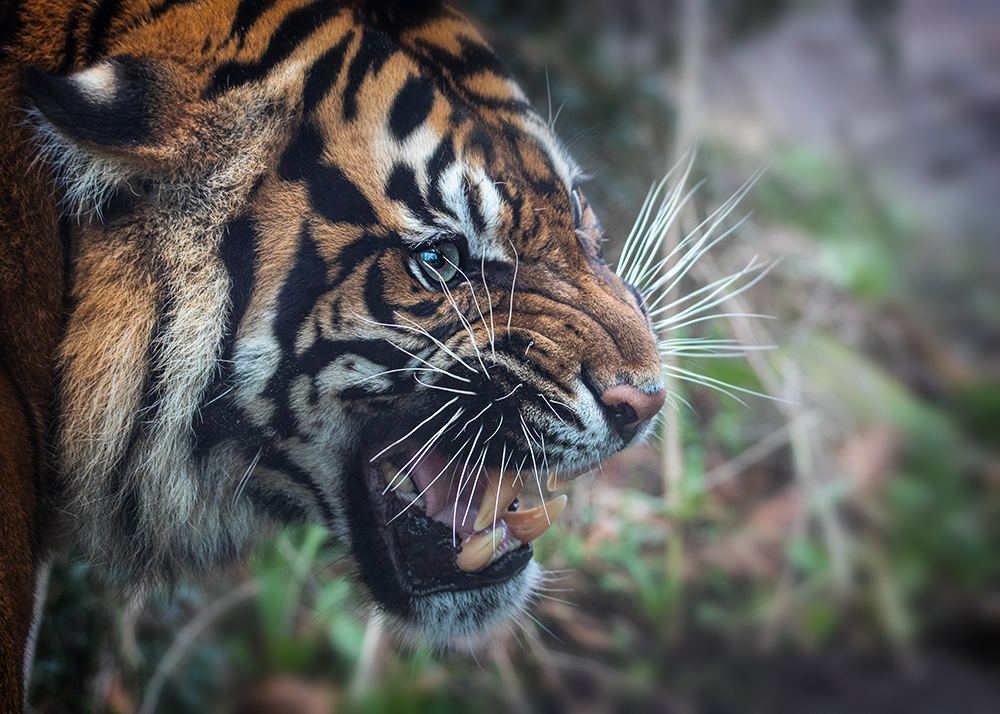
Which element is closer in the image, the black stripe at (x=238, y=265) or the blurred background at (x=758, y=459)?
the black stripe at (x=238, y=265)

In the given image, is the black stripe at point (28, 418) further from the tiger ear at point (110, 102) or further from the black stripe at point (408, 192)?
the black stripe at point (408, 192)

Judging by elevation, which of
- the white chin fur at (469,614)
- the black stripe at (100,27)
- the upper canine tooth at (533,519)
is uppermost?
the black stripe at (100,27)


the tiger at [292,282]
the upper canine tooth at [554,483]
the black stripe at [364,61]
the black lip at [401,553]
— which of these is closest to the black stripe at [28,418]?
the tiger at [292,282]

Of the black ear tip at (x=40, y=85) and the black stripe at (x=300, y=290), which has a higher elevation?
the black ear tip at (x=40, y=85)

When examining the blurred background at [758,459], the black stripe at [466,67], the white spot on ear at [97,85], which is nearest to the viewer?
the white spot on ear at [97,85]

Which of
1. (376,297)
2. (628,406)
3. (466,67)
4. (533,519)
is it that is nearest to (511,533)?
(533,519)

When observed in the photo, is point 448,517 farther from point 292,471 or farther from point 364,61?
point 364,61

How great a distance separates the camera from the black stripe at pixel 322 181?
0.65 m

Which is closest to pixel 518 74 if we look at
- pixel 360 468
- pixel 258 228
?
pixel 258 228

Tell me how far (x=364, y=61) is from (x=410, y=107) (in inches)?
2.7

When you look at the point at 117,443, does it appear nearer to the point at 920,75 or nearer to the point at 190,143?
the point at 190,143

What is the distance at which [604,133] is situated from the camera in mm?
910

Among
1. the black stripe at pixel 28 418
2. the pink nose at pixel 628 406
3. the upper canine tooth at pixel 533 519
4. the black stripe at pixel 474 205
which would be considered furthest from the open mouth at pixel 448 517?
the black stripe at pixel 28 418

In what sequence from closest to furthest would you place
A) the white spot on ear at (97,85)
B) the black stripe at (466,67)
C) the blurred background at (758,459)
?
the white spot on ear at (97,85) < the black stripe at (466,67) < the blurred background at (758,459)
